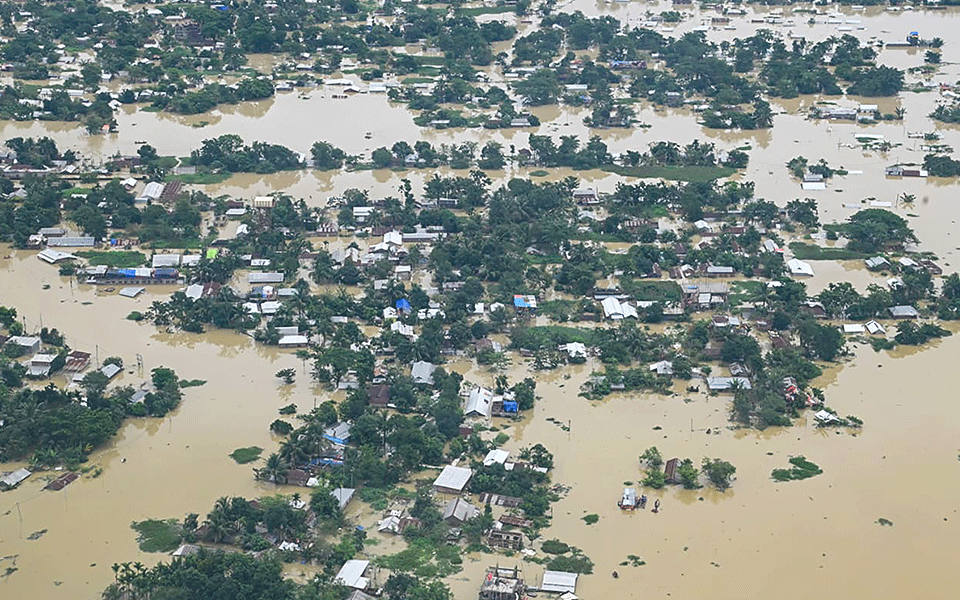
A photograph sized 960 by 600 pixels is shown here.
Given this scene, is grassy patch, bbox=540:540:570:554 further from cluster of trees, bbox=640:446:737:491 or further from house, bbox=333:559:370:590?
house, bbox=333:559:370:590

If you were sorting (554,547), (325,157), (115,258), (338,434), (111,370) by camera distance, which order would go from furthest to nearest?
1. (325,157)
2. (115,258)
3. (111,370)
4. (338,434)
5. (554,547)

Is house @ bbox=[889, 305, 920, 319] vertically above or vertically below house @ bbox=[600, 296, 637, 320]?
below

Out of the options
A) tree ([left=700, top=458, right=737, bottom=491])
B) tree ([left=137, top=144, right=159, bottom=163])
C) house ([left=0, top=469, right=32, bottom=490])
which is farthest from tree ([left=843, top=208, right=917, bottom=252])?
house ([left=0, top=469, right=32, bottom=490])

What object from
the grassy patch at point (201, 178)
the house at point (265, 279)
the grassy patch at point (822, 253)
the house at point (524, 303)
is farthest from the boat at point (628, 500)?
the grassy patch at point (201, 178)

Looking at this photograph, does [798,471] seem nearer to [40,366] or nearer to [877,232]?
[877,232]

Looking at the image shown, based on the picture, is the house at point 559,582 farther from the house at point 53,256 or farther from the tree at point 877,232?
the house at point 53,256

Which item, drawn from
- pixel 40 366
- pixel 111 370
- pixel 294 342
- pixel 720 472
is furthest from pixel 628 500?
pixel 40 366
